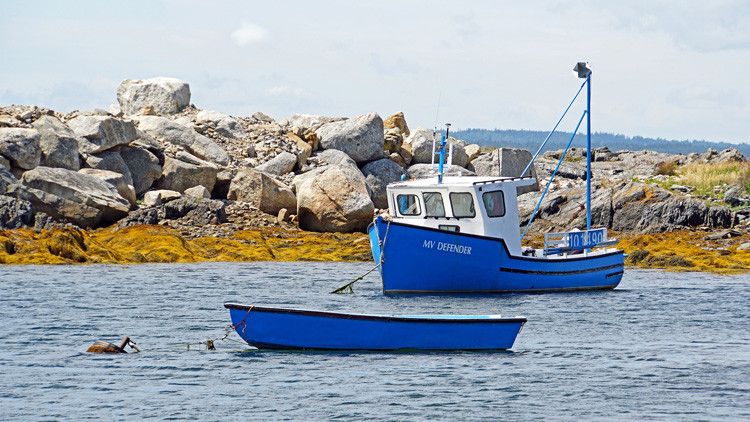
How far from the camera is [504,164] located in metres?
56.2

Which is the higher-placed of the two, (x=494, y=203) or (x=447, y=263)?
(x=494, y=203)

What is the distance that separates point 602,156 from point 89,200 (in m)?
34.3

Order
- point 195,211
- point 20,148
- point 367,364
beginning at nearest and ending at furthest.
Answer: point 367,364, point 20,148, point 195,211

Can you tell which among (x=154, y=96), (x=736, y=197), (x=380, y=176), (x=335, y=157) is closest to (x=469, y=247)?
(x=380, y=176)

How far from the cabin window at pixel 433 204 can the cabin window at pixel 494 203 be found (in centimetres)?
115

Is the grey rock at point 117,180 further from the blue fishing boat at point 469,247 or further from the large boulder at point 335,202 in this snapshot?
the blue fishing boat at point 469,247

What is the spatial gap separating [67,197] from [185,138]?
415 inches

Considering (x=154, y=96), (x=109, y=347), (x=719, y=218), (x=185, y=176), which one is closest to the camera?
(x=109, y=347)

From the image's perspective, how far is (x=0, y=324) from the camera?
2580 cm

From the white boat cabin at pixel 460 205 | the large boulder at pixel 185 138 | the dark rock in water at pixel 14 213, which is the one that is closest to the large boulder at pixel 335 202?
the large boulder at pixel 185 138

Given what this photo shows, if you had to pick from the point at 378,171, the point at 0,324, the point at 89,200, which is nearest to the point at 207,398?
the point at 0,324

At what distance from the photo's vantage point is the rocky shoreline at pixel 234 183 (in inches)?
1688

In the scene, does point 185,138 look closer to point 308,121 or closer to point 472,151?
point 308,121

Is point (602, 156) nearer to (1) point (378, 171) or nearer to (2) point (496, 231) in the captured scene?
(1) point (378, 171)
